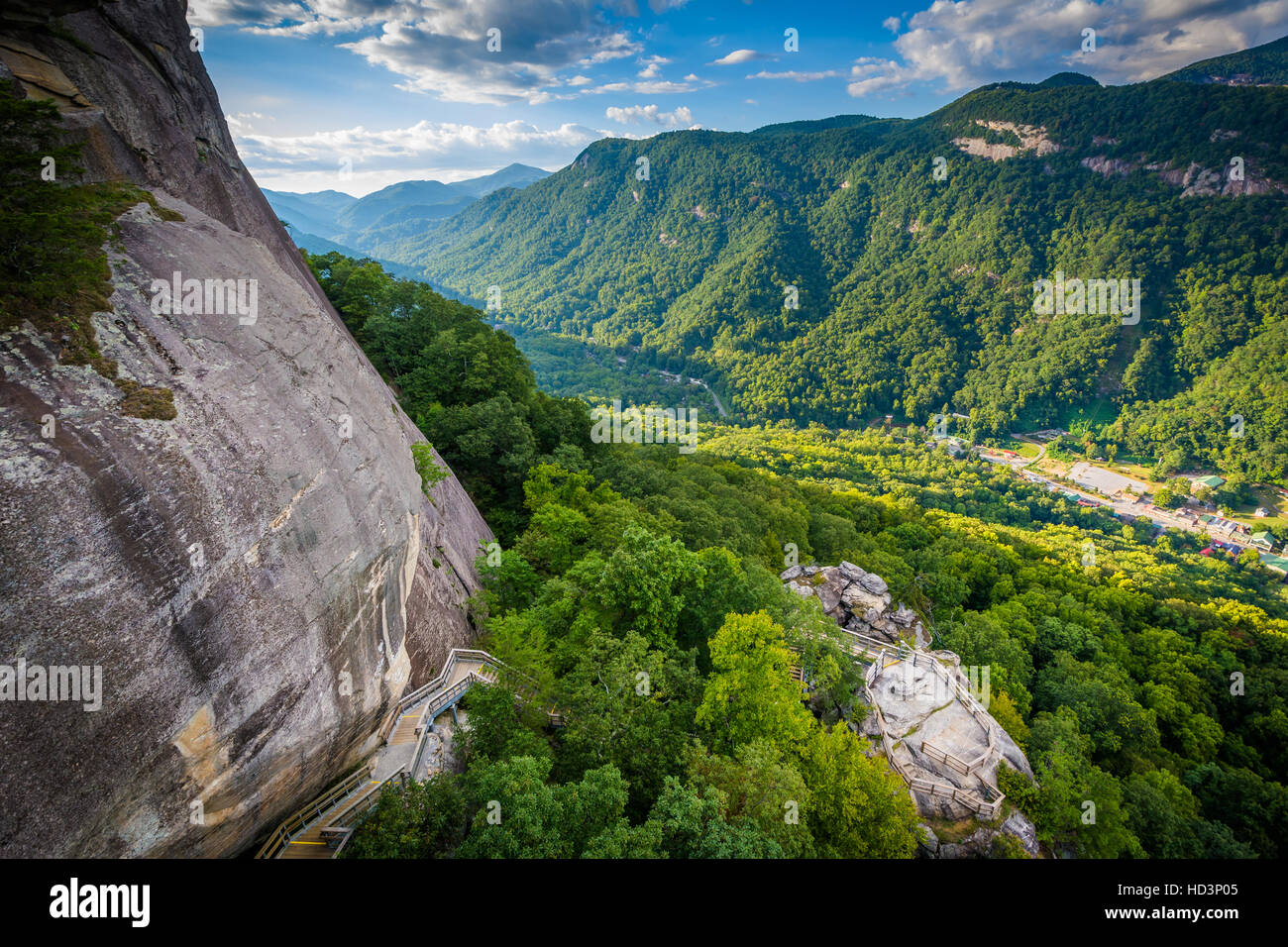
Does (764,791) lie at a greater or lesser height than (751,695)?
lesser

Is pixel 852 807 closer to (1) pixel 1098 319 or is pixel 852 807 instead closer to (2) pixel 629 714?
(2) pixel 629 714

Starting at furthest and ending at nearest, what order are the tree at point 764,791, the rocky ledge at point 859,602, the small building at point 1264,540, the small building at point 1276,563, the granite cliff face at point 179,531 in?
the small building at point 1264,540 < the small building at point 1276,563 < the rocky ledge at point 859,602 < the tree at point 764,791 < the granite cliff face at point 179,531

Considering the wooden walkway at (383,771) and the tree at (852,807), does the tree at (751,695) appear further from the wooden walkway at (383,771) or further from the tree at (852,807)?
the wooden walkway at (383,771)

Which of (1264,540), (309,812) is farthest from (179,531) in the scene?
(1264,540)

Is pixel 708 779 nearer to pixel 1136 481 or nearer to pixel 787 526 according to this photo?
pixel 787 526

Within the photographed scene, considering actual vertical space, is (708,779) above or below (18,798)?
below

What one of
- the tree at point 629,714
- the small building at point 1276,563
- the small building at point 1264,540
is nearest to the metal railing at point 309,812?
the tree at point 629,714
